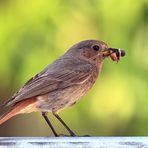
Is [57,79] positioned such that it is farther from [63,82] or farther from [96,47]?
[96,47]

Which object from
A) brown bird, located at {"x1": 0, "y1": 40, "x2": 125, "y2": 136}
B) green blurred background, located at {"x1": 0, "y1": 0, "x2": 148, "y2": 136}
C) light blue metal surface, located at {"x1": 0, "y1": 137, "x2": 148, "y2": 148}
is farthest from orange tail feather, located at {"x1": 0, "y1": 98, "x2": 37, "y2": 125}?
light blue metal surface, located at {"x1": 0, "y1": 137, "x2": 148, "y2": 148}

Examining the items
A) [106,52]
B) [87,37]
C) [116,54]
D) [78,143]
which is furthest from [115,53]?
[78,143]

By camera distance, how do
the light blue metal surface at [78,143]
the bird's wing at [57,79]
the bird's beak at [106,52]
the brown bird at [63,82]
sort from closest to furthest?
the light blue metal surface at [78,143] → the brown bird at [63,82] → the bird's wing at [57,79] → the bird's beak at [106,52]

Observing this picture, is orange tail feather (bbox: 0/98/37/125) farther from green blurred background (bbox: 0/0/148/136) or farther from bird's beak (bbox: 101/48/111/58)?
green blurred background (bbox: 0/0/148/136)

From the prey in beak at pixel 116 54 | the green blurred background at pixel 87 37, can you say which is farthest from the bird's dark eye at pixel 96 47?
the green blurred background at pixel 87 37

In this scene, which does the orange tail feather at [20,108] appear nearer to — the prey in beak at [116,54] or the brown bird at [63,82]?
the brown bird at [63,82]

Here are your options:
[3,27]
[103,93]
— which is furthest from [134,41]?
[3,27]
